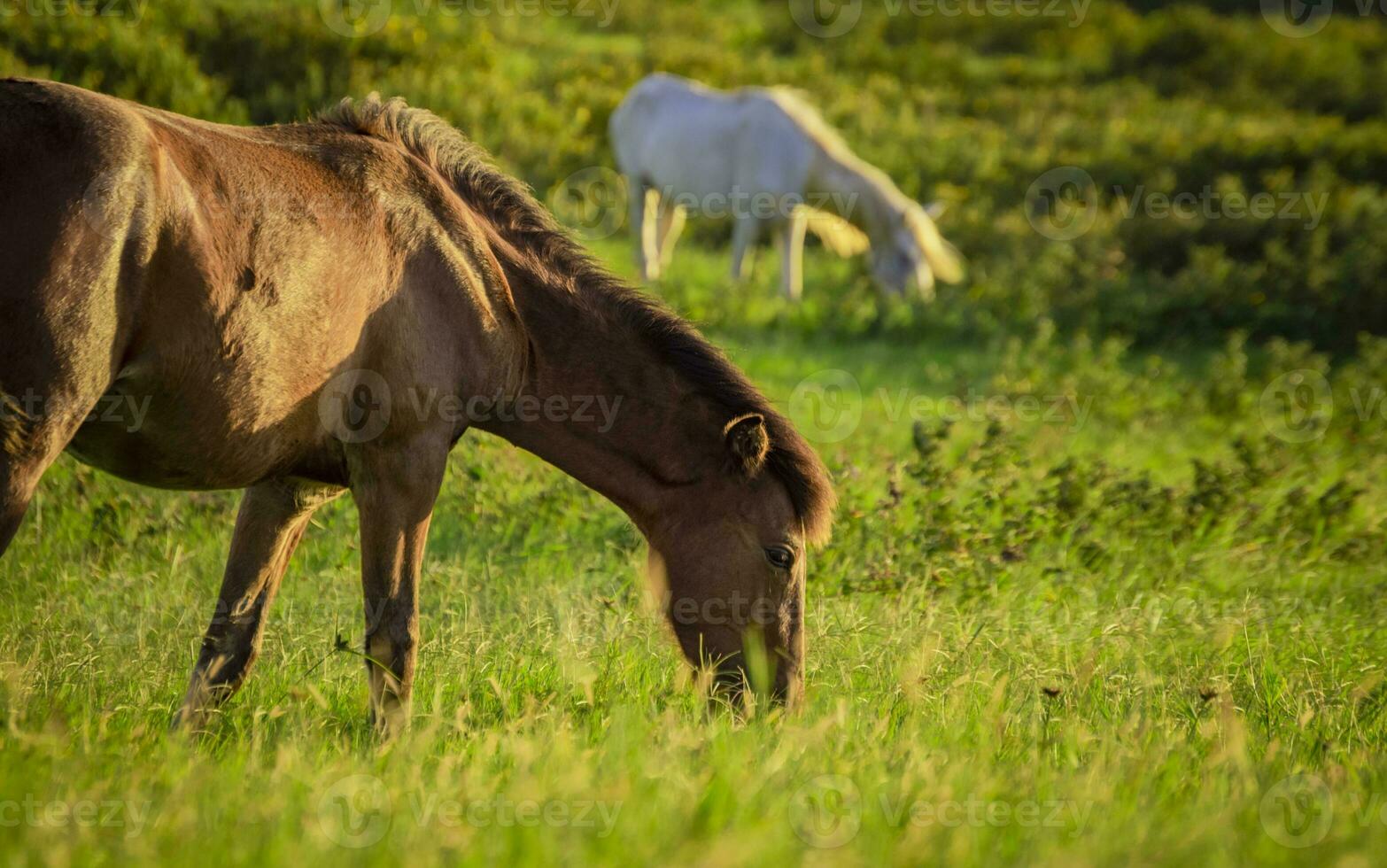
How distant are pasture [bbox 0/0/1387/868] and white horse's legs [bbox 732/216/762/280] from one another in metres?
0.37

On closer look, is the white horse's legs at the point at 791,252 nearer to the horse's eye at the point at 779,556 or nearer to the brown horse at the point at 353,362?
the brown horse at the point at 353,362

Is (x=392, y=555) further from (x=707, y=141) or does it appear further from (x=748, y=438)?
(x=707, y=141)

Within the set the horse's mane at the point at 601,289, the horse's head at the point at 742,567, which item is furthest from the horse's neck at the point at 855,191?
the horse's head at the point at 742,567

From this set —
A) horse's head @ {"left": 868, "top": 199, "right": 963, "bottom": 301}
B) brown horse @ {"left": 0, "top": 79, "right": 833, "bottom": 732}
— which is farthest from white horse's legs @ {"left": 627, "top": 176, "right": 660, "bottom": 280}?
brown horse @ {"left": 0, "top": 79, "right": 833, "bottom": 732}

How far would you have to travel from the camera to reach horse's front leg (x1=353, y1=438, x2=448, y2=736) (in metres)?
3.54

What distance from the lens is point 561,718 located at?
139 inches

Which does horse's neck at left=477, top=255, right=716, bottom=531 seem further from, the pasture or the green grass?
the green grass

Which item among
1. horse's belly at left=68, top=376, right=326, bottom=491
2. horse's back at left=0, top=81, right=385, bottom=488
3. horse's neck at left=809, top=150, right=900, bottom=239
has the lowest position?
horse's belly at left=68, top=376, right=326, bottom=491

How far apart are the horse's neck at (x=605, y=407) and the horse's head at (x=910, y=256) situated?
29.6ft

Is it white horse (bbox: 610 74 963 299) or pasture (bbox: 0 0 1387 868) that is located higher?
white horse (bbox: 610 74 963 299)

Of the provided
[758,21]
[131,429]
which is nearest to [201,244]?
[131,429]

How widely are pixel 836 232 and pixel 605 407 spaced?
10.1 m

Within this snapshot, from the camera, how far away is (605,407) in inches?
159

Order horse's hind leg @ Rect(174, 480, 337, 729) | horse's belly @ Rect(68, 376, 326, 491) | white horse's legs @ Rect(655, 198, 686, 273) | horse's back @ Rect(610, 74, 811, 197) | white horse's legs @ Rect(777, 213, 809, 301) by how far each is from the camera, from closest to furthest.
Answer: horse's belly @ Rect(68, 376, 326, 491) → horse's hind leg @ Rect(174, 480, 337, 729) → white horse's legs @ Rect(777, 213, 809, 301) → horse's back @ Rect(610, 74, 811, 197) → white horse's legs @ Rect(655, 198, 686, 273)
